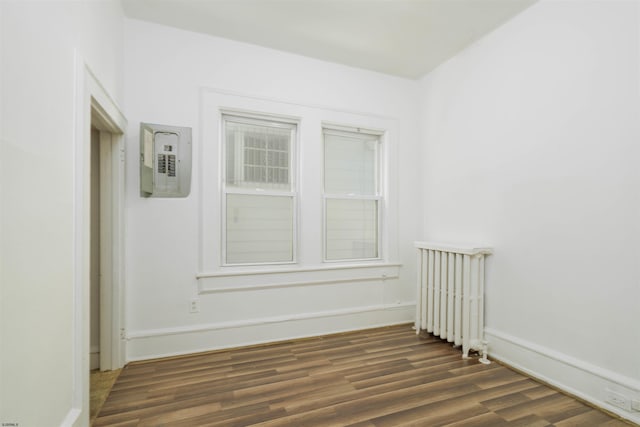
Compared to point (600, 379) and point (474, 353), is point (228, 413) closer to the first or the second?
point (474, 353)

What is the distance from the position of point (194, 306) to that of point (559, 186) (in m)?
3.17

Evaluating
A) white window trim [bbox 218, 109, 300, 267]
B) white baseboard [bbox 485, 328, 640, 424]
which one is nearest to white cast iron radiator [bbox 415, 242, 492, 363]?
white baseboard [bbox 485, 328, 640, 424]

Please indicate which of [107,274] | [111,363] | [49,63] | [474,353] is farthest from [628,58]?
[111,363]

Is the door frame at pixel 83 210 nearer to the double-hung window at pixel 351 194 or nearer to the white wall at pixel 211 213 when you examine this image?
the white wall at pixel 211 213

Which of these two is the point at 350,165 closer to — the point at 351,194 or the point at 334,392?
the point at 351,194

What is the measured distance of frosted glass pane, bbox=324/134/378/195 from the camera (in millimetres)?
3521

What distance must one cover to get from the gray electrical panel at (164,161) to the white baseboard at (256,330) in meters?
1.24

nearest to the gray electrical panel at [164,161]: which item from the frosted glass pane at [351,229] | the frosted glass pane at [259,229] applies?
the frosted glass pane at [259,229]

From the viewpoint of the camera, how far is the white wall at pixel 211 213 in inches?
105

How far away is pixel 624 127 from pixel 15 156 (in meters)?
3.13

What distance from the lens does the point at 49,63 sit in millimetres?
1301

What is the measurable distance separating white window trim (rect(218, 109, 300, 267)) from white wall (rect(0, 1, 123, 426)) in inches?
56.8

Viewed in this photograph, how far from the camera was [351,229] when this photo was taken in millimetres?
3633

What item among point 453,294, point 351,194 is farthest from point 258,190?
point 453,294
